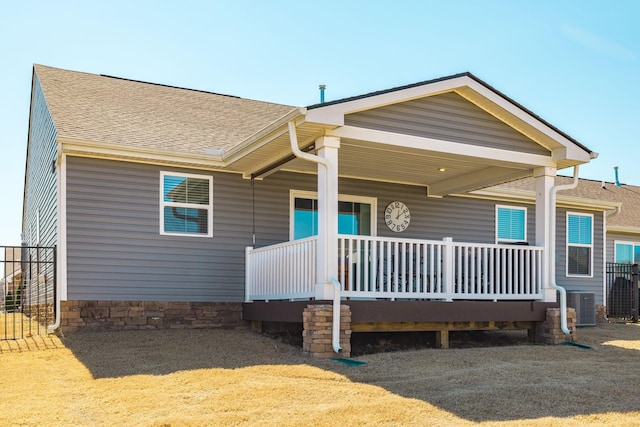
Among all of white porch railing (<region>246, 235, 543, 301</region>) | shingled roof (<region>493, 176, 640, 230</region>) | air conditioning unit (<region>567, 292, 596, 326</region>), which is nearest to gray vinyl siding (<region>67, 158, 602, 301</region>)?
white porch railing (<region>246, 235, 543, 301</region>)

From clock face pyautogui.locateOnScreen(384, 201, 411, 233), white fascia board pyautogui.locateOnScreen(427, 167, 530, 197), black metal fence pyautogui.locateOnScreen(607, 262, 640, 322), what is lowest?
black metal fence pyautogui.locateOnScreen(607, 262, 640, 322)

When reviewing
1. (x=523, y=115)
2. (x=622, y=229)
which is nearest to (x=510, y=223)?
(x=523, y=115)

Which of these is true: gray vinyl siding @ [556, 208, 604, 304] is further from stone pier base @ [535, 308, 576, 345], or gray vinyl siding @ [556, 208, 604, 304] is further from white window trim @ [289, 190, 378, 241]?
white window trim @ [289, 190, 378, 241]

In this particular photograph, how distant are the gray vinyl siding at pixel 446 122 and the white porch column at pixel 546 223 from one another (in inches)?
15.9

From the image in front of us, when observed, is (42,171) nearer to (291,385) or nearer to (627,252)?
(291,385)

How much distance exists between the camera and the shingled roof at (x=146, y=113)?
11750 millimetres

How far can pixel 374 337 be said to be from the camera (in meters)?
11.6

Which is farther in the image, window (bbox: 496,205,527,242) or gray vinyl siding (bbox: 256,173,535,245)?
window (bbox: 496,205,527,242)

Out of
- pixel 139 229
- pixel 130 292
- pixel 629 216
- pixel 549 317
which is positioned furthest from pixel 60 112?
pixel 629 216

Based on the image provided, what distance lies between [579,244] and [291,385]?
11.4 meters

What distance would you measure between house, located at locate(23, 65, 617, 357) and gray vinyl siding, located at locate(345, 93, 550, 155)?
0.02m

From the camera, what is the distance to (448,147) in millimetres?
10609

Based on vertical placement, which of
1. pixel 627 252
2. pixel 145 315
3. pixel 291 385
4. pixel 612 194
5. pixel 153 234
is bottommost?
pixel 291 385

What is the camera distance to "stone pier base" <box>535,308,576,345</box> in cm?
1125
